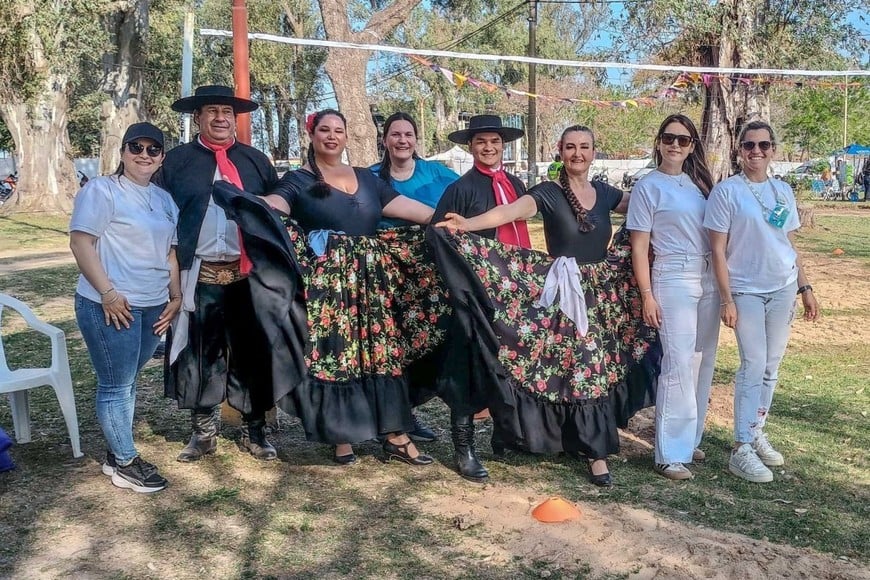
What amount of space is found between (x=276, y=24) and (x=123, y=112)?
12139 millimetres

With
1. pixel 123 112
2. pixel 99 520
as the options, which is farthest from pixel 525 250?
pixel 123 112

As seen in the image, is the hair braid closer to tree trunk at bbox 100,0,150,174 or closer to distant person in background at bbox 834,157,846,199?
tree trunk at bbox 100,0,150,174

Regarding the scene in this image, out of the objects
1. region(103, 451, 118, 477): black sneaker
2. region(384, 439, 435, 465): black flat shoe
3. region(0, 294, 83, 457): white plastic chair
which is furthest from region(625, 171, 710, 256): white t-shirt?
region(0, 294, 83, 457): white plastic chair

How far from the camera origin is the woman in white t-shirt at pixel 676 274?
4.27 metres

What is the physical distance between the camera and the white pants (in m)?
4.28

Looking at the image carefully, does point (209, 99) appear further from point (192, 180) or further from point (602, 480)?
point (602, 480)

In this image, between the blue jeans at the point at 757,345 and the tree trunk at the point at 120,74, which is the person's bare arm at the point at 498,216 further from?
the tree trunk at the point at 120,74

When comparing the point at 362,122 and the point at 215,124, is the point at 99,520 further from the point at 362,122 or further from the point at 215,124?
the point at 362,122

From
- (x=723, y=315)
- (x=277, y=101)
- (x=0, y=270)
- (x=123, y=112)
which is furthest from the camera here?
(x=277, y=101)

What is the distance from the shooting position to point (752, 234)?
4238 mm

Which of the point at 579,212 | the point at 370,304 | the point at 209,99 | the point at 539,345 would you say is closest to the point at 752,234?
the point at 579,212

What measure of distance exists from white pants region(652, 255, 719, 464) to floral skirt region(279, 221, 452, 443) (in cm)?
116

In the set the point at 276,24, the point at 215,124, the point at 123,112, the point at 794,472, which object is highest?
the point at 276,24

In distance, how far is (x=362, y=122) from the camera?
1579 cm
